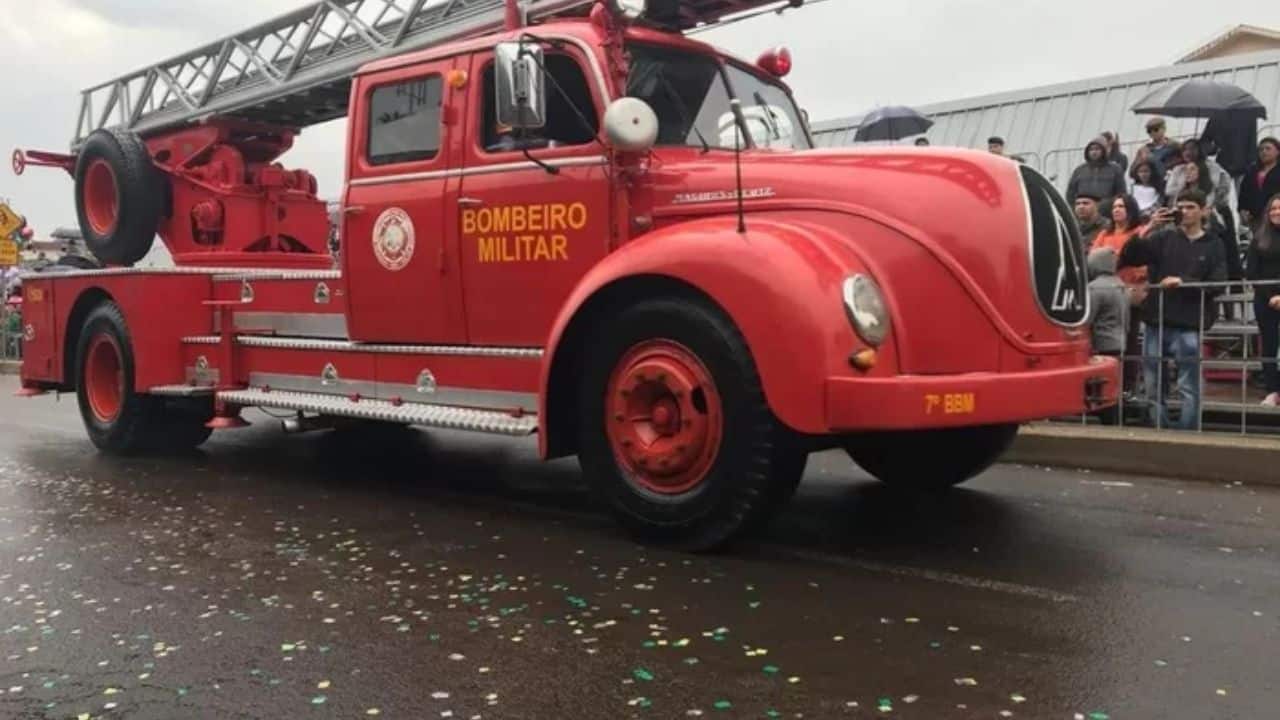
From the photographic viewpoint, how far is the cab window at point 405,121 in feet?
20.2

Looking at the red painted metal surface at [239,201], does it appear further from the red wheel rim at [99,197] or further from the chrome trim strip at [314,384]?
the chrome trim strip at [314,384]

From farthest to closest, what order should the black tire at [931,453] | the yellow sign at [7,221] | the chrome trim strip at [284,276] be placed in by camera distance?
1. the yellow sign at [7,221]
2. the chrome trim strip at [284,276]
3. the black tire at [931,453]

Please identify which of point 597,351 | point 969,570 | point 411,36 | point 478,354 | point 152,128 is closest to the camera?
point 969,570

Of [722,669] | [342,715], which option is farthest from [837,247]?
[342,715]

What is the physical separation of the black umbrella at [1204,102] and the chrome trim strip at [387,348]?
23.6ft

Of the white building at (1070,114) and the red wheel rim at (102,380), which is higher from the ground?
the white building at (1070,114)

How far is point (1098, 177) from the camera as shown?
961 cm

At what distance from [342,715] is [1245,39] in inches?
1413

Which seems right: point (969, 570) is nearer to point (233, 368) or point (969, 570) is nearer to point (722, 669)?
point (722, 669)

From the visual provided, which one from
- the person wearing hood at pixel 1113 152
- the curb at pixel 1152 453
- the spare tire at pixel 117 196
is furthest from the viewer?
the person wearing hood at pixel 1113 152

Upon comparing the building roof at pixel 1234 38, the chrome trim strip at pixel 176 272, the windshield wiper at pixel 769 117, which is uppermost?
the building roof at pixel 1234 38

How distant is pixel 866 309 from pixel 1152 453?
144 inches

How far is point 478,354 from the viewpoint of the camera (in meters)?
5.87

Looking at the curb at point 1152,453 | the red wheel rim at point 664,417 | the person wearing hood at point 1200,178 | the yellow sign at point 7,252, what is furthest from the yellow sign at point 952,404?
the yellow sign at point 7,252
